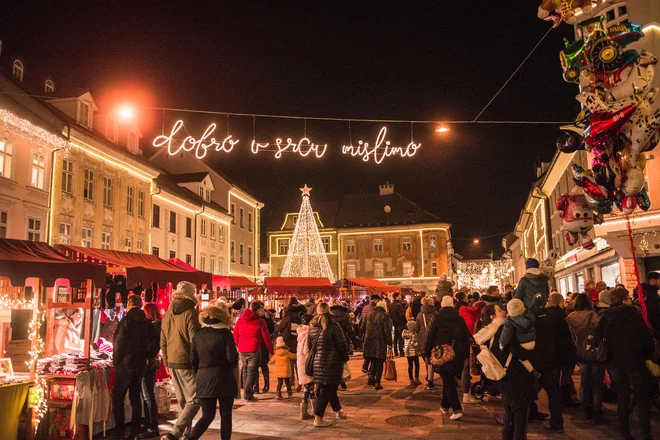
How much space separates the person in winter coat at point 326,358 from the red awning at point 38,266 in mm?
3352

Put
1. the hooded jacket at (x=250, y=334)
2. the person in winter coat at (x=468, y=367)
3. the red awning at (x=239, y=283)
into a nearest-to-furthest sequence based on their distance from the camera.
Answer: the person in winter coat at (x=468, y=367)
the hooded jacket at (x=250, y=334)
the red awning at (x=239, y=283)

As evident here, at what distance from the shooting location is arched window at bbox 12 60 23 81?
20.7 meters

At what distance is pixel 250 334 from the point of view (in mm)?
10141

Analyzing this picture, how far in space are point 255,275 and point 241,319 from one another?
34.9 m

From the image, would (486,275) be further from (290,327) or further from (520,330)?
(520,330)

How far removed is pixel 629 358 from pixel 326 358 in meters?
4.03

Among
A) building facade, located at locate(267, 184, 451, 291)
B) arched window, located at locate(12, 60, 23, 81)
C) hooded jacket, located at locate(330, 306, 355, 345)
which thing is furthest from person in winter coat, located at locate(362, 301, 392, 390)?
building facade, located at locate(267, 184, 451, 291)

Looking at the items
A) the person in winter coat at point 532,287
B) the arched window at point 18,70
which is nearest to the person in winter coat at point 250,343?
the person in winter coat at point 532,287

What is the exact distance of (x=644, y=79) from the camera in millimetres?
7953

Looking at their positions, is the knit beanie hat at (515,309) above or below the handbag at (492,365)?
above

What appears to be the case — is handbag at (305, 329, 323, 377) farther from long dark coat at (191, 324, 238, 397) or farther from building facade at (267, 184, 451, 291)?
building facade at (267, 184, 451, 291)

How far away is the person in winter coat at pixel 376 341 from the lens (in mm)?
11578

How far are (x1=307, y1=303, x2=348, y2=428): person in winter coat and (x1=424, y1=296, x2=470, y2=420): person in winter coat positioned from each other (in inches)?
59.3

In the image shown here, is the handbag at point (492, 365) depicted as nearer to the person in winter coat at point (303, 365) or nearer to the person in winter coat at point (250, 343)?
the person in winter coat at point (303, 365)
